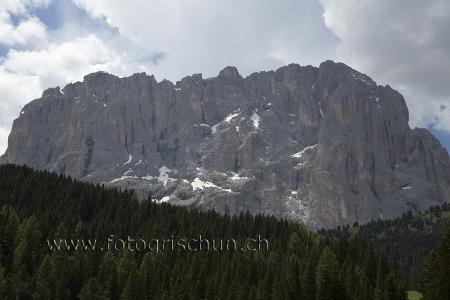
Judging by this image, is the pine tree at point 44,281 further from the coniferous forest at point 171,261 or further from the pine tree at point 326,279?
the pine tree at point 326,279

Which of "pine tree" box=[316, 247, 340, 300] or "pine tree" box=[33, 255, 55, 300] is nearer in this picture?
"pine tree" box=[33, 255, 55, 300]

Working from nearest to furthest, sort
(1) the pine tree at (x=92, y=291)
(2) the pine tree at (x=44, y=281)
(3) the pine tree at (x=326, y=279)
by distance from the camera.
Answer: (2) the pine tree at (x=44, y=281), (3) the pine tree at (x=326, y=279), (1) the pine tree at (x=92, y=291)

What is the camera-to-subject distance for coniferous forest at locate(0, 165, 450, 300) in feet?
319

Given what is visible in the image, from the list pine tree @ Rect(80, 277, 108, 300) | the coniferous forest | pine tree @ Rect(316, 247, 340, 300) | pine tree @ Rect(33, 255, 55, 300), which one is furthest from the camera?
pine tree @ Rect(80, 277, 108, 300)

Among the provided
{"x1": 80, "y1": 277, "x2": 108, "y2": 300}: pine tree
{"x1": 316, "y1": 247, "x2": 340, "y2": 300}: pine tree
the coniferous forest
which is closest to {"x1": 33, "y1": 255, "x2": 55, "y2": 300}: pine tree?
the coniferous forest

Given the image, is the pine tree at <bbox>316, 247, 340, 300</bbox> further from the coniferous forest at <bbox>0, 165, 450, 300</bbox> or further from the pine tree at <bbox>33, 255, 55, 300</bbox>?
the pine tree at <bbox>33, 255, 55, 300</bbox>

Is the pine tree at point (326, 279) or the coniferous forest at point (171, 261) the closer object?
the pine tree at point (326, 279)

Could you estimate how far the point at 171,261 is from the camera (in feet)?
410

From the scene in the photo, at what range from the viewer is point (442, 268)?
63688 mm

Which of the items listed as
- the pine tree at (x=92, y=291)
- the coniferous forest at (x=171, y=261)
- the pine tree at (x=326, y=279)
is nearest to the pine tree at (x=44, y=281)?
the coniferous forest at (x=171, y=261)

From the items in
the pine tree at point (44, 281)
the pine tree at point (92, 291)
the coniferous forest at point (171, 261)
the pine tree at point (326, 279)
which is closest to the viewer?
the pine tree at point (44, 281)

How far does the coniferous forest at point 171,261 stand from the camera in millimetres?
97375

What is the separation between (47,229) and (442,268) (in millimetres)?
95444

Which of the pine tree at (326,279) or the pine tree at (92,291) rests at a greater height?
the pine tree at (326,279)
